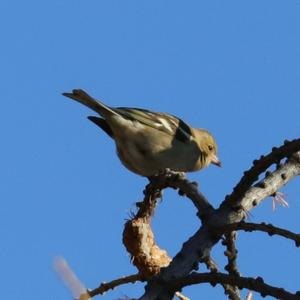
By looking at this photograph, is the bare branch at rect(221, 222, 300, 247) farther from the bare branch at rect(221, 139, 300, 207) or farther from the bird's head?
the bird's head

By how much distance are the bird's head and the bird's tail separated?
6.12ft

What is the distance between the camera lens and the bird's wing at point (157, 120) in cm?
774

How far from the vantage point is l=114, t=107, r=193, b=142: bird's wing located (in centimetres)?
774

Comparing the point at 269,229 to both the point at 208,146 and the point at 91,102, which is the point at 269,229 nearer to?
the point at 91,102

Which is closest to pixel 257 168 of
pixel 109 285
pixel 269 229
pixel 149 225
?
pixel 269 229

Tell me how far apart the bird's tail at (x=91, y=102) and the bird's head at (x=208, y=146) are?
1.87 meters

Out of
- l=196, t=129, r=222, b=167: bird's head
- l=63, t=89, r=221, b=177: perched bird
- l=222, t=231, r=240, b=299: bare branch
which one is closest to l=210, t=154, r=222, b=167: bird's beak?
l=196, t=129, r=222, b=167: bird's head

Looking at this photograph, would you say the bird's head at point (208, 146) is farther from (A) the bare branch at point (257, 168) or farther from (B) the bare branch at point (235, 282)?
(B) the bare branch at point (235, 282)

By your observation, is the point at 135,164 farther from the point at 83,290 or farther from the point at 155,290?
the point at 83,290

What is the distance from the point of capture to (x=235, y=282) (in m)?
2.42

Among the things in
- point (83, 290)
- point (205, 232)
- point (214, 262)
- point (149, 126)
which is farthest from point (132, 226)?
point (149, 126)

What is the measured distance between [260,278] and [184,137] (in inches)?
218

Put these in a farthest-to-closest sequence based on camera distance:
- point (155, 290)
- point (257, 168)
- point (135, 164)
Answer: point (135, 164), point (257, 168), point (155, 290)

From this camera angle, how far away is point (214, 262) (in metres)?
3.38
